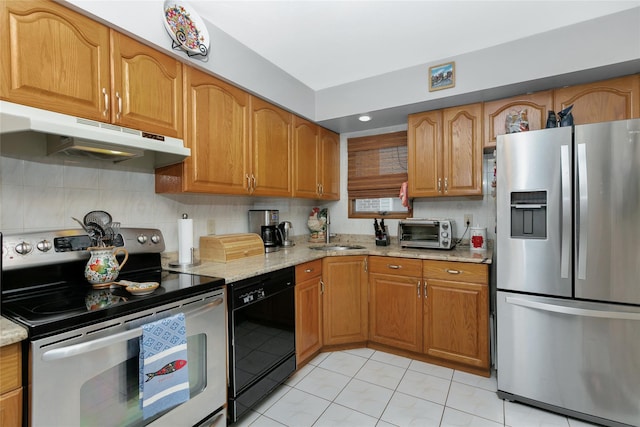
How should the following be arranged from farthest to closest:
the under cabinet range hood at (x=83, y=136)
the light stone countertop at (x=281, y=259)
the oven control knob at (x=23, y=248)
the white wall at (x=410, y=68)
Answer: the light stone countertop at (x=281, y=259) → the white wall at (x=410, y=68) → the oven control knob at (x=23, y=248) → the under cabinet range hood at (x=83, y=136)

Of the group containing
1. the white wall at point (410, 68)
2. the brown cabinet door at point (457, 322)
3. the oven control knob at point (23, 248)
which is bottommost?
the brown cabinet door at point (457, 322)

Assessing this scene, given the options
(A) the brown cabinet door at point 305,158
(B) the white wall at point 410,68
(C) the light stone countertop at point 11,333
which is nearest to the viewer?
(C) the light stone countertop at point 11,333

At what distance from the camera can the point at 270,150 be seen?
2.47 meters

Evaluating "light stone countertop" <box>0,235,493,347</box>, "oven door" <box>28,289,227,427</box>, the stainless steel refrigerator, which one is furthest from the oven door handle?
the stainless steel refrigerator

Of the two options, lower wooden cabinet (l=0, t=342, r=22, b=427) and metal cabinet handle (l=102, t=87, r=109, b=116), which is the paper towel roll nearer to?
metal cabinet handle (l=102, t=87, r=109, b=116)

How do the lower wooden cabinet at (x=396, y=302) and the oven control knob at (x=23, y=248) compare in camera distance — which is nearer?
the oven control knob at (x=23, y=248)

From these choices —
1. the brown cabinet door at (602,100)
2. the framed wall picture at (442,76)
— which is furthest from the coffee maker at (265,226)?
the brown cabinet door at (602,100)

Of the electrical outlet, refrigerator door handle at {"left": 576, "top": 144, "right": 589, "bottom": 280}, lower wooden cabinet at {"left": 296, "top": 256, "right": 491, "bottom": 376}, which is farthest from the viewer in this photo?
the electrical outlet

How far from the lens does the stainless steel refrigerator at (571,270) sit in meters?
1.64

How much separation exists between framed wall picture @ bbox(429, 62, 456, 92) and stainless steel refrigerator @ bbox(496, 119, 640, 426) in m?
0.70

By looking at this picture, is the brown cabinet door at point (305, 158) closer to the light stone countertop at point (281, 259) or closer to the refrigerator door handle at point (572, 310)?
the light stone countertop at point (281, 259)

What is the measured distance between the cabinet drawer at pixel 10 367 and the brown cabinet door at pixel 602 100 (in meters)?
3.16

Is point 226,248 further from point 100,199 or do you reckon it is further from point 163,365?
point 163,365

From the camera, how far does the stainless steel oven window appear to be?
1.10 metres
